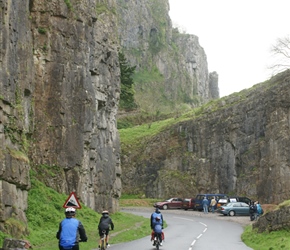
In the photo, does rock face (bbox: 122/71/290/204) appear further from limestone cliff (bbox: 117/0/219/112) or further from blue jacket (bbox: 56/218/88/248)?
blue jacket (bbox: 56/218/88/248)

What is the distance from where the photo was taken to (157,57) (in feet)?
381

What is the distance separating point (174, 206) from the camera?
185ft

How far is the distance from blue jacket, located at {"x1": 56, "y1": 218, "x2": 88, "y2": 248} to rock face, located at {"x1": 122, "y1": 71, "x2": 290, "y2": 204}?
42110 mm

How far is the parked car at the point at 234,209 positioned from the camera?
4597cm

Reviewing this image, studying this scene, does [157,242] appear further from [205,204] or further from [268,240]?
[205,204]

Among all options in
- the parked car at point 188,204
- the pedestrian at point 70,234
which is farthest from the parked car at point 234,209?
the pedestrian at point 70,234

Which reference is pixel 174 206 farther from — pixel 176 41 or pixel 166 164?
pixel 176 41

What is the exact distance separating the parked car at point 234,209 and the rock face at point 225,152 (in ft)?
17.5

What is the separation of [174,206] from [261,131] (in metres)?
13.5

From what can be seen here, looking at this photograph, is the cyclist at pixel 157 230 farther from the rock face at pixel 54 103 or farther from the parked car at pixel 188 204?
the parked car at pixel 188 204

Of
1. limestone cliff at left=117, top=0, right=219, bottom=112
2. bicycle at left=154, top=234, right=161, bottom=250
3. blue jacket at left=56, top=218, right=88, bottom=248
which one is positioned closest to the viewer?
blue jacket at left=56, top=218, right=88, bottom=248

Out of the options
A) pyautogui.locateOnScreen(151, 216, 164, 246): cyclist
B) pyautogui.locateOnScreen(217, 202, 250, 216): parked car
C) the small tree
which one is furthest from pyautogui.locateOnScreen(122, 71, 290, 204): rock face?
pyautogui.locateOnScreen(151, 216, 164, 246): cyclist

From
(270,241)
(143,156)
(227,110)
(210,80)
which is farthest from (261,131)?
(210,80)

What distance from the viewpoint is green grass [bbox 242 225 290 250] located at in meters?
19.7
